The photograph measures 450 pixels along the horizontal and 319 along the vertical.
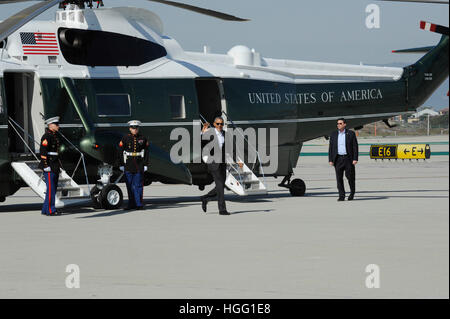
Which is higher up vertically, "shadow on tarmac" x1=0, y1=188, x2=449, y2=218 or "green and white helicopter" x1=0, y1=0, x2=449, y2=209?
"green and white helicopter" x1=0, y1=0, x2=449, y2=209

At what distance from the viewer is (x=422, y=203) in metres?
16.4

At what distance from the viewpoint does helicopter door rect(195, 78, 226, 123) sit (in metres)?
18.4

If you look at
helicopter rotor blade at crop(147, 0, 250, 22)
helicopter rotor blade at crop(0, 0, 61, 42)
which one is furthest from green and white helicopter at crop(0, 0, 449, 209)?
helicopter rotor blade at crop(0, 0, 61, 42)

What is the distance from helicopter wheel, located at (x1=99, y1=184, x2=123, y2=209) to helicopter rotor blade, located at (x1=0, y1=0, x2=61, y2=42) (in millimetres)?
4622

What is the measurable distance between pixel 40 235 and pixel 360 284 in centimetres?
630

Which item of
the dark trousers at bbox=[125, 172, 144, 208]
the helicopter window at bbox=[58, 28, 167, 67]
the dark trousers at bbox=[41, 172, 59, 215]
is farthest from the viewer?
the helicopter window at bbox=[58, 28, 167, 67]

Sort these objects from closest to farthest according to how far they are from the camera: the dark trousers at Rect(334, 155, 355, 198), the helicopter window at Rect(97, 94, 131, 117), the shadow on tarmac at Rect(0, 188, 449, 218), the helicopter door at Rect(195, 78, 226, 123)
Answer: the shadow on tarmac at Rect(0, 188, 449, 218)
the helicopter window at Rect(97, 94, 131, 117)
the dark trousers at Rect(334, 155, 355, 198)
the helicopter door at Rect(195, 78, 226, 123)

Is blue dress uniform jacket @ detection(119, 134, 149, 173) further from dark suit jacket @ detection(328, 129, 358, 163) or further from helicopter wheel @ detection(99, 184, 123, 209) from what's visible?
dark suit jacket @ detection(328, 129, 358, 163)

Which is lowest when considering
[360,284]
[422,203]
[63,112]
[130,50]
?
[422,203]

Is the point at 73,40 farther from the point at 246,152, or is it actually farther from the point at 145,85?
the point at 246,152

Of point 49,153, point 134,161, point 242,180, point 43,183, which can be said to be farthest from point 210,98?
point 43,183

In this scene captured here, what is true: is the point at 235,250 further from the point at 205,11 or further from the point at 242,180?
the point at 242,180

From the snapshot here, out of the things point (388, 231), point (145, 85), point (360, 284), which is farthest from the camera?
point (145, 85)
